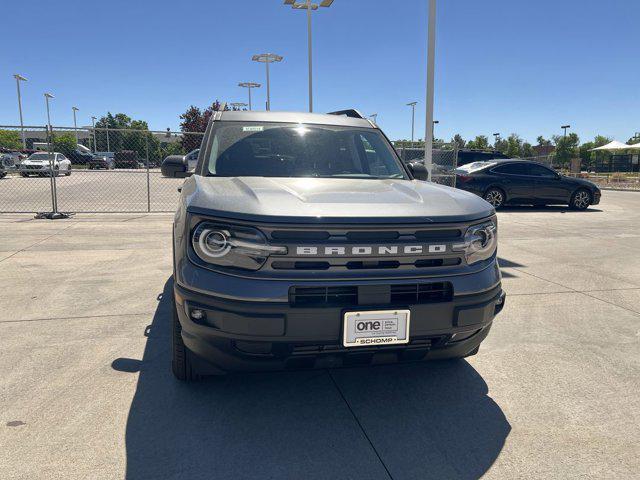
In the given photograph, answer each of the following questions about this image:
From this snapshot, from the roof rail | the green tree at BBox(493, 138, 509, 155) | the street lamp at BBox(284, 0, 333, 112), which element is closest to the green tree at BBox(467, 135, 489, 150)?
the green tree at BBox(493, 138, 509, 155)

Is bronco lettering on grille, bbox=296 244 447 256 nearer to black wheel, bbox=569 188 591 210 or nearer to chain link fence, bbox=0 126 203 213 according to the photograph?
chain link fence, bbox=0 126 203 213

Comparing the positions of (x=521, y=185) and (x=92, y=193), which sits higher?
(x=521, y=185)

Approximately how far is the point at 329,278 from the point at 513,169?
1268cm

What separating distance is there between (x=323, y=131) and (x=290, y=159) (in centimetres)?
55

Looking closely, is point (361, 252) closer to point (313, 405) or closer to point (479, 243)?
point (479, 243)

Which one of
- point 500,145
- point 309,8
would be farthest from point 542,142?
point 309,8

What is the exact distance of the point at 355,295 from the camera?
7.95 ft

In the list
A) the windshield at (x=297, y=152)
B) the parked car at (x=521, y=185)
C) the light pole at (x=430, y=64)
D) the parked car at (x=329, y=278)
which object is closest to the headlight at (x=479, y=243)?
the parked car at (x=329, y=278)

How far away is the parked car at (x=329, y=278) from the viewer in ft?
7.72

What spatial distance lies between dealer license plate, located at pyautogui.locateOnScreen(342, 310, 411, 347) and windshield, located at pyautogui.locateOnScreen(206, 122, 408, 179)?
151 centimetres

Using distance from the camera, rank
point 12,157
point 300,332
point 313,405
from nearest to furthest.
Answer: point 300,332 → point 313,405 → point 12,157

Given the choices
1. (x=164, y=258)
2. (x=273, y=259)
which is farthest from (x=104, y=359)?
(x=164, y=258)

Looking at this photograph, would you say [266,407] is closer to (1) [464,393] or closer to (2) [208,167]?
(1) [464,393]

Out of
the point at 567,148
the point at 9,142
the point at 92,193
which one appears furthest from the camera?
the point at 567,148
